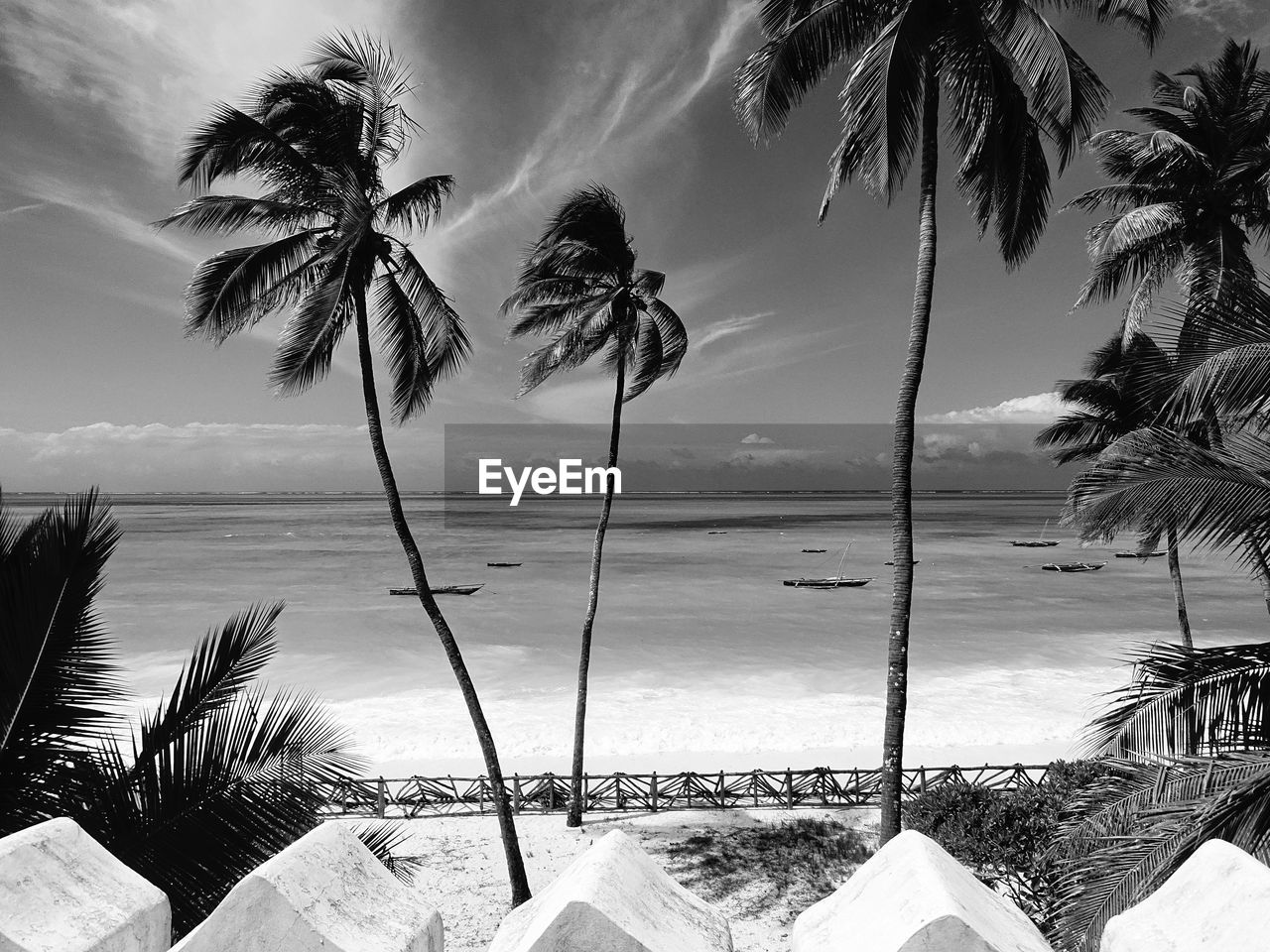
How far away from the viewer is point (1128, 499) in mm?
5234

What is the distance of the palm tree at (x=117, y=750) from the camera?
284cm

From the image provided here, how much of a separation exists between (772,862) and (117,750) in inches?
424

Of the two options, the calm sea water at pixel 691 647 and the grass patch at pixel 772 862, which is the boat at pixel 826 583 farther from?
the grass patch at pixel 772 862

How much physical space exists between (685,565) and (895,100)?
59.4 meters

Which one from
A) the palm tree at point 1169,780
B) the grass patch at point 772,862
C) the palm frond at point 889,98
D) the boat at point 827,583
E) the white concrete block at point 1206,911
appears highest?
the palm frond at point 889,98

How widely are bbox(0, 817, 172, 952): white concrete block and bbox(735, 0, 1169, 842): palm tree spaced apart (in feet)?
26.6

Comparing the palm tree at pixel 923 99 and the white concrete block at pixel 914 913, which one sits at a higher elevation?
the palm tree at pixel 923 99

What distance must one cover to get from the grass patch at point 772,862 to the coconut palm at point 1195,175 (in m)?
13.0

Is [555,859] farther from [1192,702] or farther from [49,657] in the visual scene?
[49,657]

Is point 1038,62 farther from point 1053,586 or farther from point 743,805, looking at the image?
point 1053,586

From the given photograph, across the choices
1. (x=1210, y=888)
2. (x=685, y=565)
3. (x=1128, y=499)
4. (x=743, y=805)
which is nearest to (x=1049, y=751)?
(x=743, y=805)

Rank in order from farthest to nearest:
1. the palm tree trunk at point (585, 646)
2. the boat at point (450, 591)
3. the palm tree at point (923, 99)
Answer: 1. the boat at point (450, 591)
2. the palm tree trunk at point (585, 646)
3. the palm tree at point (923, 99)

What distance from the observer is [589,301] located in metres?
16.1

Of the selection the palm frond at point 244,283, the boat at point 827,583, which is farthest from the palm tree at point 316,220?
the boat at point 827,583
